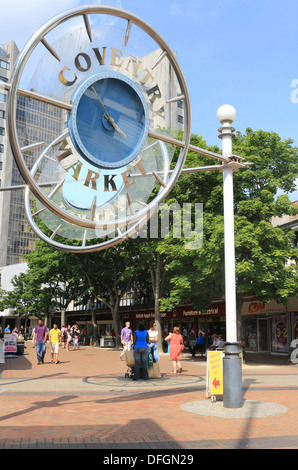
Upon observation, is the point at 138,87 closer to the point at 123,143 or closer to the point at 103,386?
the point at 123,143

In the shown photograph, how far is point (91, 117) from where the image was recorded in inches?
249

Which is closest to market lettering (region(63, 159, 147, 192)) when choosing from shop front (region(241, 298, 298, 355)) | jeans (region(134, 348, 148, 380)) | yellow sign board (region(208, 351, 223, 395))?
yellow sign board (region(208, 351, 223, 395))

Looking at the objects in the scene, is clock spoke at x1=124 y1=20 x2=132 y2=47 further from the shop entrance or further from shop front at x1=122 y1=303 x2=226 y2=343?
the shop entrance

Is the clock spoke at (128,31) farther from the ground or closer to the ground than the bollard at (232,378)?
farther from the ground

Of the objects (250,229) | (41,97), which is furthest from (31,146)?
(250,229)

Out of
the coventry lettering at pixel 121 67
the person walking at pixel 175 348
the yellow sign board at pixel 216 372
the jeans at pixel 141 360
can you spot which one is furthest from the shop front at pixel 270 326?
the coventry lettering at pixel 121 67

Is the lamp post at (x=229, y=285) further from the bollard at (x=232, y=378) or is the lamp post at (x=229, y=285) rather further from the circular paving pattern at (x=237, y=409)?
the circular paving pattern at (x=237, y=409)

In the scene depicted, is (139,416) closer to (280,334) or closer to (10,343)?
(10,343)

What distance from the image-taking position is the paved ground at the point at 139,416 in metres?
6.59

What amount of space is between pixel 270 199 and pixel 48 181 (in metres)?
16.4

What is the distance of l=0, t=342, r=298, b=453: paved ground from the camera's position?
6590 mm

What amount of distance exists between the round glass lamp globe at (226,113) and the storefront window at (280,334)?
2056 cm

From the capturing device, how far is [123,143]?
668cm
